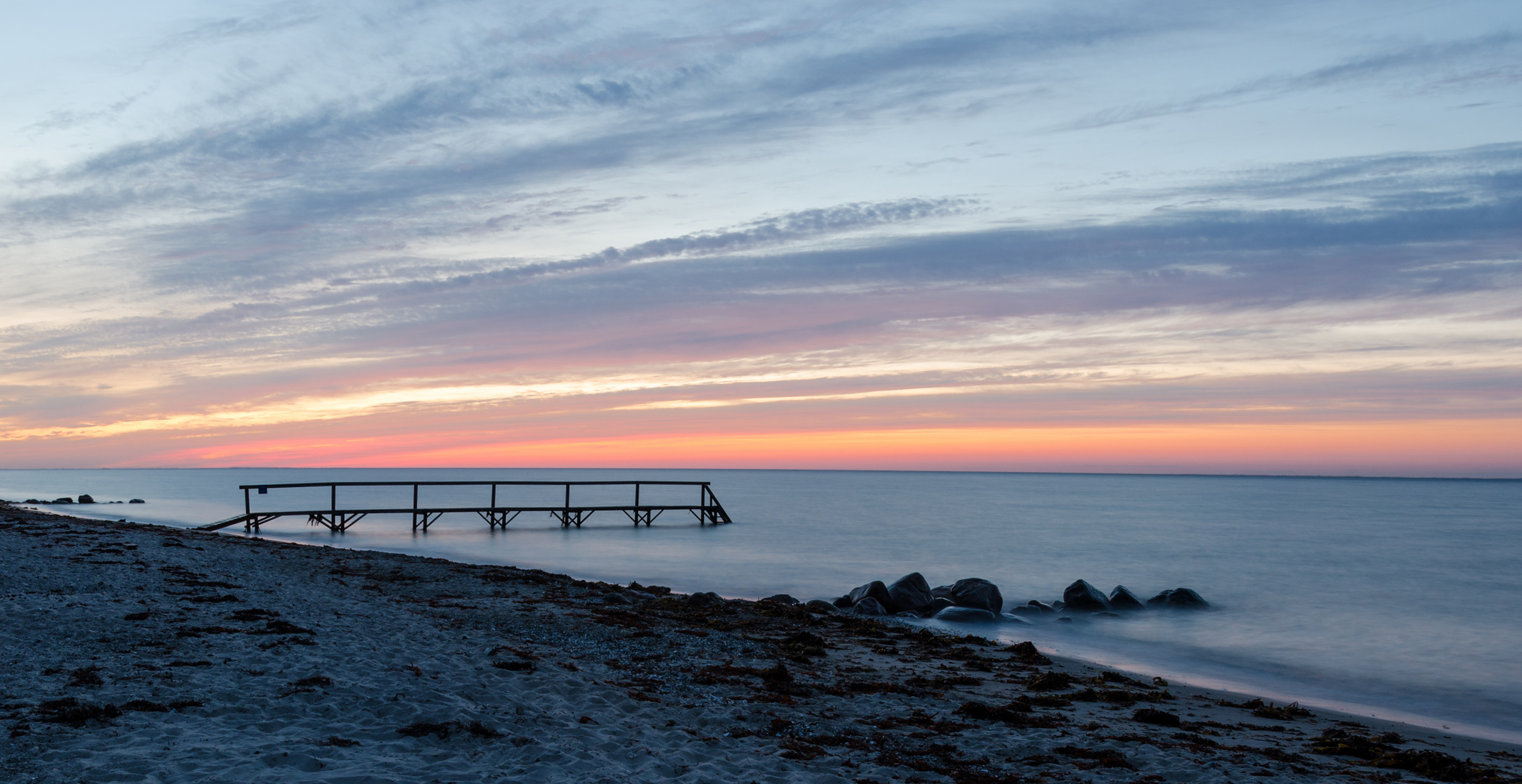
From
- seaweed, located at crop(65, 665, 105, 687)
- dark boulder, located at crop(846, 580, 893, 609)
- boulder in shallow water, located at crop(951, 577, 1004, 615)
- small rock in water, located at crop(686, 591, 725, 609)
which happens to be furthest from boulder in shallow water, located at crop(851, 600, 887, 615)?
seaweed, located at crop(65, 665, 105, 687)

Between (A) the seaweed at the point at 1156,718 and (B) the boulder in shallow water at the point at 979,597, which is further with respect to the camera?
(B) the boulder in shallow water at the point at 979,597

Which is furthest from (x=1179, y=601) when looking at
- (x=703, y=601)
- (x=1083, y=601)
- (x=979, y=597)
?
(x=703, y=601)

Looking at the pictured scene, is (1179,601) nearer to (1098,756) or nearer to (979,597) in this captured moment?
(979,597)

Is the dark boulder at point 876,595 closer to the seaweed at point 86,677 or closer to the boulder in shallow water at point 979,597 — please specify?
the boulder in shallow water at point 979,597

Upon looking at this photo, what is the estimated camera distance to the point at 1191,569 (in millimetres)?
36719

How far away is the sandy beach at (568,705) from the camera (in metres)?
6.97

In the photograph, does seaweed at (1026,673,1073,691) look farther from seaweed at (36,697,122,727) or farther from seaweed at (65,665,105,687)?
seaweed at (65,665,105,687)

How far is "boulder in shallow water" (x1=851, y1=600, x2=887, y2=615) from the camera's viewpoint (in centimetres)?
1989

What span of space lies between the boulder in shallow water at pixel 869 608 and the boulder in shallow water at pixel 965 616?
1391mm

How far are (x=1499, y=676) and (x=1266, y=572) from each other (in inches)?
756

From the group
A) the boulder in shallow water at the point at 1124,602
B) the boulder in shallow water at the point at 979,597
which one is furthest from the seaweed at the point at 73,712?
the boulder in shallow water at the point at 1124,602

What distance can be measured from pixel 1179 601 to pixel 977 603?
6853mm

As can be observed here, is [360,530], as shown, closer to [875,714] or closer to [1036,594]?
[1036,594]

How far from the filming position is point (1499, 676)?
57.2 ft
